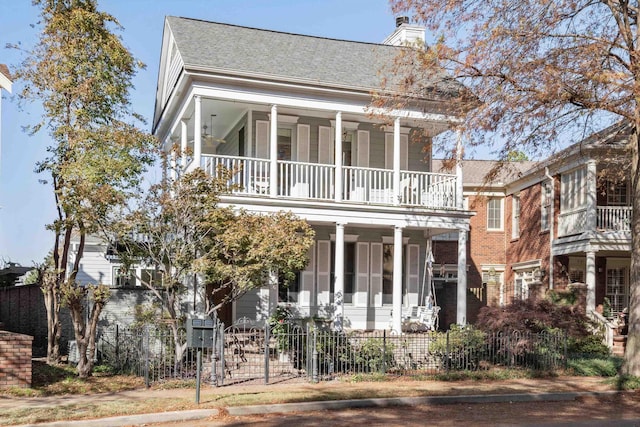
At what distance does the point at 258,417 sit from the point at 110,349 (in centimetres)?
605

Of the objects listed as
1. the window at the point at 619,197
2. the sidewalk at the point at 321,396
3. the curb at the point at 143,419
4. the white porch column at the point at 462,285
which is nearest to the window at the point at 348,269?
the white porch column at the point at 462,285

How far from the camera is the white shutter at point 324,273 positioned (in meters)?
22.4

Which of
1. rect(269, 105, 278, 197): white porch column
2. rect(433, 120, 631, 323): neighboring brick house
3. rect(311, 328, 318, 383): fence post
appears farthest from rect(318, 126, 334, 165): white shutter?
rect(311, 328, 318, 383): fence post

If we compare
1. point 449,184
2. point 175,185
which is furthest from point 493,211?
point 175,185

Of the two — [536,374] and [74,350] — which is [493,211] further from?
[74,350]

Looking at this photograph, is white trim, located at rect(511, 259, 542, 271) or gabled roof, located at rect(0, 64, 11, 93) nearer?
gabled roof, located at rect(0, 64, 11, 93)

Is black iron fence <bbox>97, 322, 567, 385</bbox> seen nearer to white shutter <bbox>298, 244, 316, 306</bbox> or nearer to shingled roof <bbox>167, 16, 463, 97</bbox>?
white shutter <bbox>298, 244, 316, 306</bbox>

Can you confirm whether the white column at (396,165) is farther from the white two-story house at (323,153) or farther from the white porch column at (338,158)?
the white porch column at (338,158)

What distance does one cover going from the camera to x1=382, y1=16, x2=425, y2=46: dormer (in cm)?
2633

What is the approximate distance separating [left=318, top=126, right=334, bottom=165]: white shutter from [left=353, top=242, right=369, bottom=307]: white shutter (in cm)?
284

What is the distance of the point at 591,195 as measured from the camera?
78.7 ft

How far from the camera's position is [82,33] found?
18000 mm

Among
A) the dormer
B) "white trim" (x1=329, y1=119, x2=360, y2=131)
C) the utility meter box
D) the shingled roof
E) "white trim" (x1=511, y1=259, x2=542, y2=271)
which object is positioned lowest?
the utility meter box

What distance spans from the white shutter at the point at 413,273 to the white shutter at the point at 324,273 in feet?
9.00
